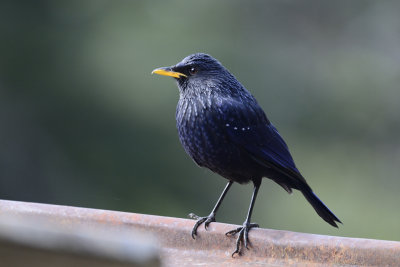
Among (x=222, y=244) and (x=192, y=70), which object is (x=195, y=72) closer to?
(x=192, y=70)

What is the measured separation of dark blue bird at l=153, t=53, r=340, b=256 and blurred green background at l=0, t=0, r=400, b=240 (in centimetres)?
320

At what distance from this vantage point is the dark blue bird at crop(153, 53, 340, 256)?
10.7 feet

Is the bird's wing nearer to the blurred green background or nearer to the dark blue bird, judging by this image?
the dark blue bird

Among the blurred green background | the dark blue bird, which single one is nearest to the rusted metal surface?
the dark blue bird

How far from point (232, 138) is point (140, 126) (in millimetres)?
3699

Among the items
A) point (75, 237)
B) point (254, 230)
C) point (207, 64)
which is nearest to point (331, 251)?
point (254, 230)

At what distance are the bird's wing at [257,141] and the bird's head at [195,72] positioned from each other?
0.87ft

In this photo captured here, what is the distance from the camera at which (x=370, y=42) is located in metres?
8.27

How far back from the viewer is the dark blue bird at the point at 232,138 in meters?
3.25

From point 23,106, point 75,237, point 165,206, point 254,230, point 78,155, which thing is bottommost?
point 165,206

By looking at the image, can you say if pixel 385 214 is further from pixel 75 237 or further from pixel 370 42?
pixel 75 237

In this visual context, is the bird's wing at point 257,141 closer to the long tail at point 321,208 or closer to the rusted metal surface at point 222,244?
the long tail at point 321,208

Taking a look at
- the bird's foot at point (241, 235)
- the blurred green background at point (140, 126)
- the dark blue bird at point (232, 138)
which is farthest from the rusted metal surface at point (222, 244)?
the blurred green background at point (140, 126)

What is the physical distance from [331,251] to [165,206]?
4.53 m
